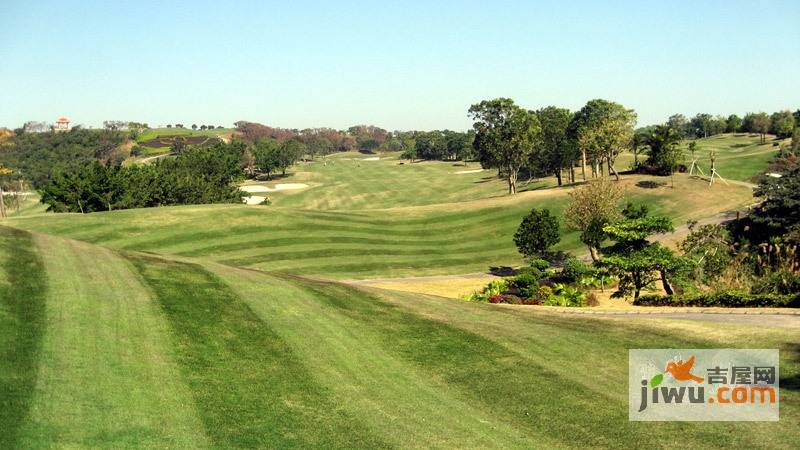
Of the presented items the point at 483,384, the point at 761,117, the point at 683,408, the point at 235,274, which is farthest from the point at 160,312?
the point at 761,117

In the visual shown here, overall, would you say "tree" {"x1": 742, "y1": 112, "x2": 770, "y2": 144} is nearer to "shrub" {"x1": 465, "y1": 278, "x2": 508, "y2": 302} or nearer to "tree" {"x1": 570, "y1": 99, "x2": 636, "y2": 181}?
"tree" {"x1": 570, "y1": 99, "x2": 636, "y2": 181}

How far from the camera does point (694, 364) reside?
22.5m

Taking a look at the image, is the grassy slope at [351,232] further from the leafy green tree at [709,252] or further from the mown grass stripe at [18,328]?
the mown grass stripe at [18,328]

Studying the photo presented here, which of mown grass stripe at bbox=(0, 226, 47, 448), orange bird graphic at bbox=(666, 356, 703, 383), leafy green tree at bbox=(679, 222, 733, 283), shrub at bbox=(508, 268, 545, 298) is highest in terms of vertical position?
mown grass stripe at bbox=(0, 226, 47, 448)

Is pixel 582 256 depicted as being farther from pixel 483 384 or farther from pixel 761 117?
pixel 761 117

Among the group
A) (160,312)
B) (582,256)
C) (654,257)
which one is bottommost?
(582,256)

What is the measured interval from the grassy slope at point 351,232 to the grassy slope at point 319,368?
110 ft

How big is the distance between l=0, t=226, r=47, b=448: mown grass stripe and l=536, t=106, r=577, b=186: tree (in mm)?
87098

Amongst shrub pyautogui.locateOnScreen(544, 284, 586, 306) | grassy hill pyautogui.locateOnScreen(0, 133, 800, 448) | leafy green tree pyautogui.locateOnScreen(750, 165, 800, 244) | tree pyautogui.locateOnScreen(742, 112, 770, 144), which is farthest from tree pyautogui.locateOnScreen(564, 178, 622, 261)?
tree pyautogui.locateOnScreen(742, 112, 770, 144)

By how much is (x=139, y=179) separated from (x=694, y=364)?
301 ft

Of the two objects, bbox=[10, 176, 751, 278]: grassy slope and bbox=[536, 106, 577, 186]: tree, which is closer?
bbox=[10, 176, 751, 278]: grassy slope

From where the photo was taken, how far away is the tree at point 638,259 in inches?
1641

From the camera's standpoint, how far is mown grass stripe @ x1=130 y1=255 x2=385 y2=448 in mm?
16328

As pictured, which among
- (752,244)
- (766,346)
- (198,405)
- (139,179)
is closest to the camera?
(198,405)
